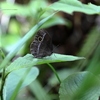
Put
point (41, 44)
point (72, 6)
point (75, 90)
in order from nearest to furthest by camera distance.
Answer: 1. point (75, 90)
2. point (72, 6)
3. point (41, 44)

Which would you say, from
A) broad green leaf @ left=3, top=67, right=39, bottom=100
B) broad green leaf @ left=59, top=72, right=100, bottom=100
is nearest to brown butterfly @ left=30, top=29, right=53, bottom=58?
broad green leaf @ left=3, top=67, right=39, bottom=100

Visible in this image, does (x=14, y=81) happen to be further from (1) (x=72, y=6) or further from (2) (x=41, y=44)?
(1) (x=72, y=6)

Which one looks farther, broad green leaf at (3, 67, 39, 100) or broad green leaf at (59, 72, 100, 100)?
broad green leaf at (3, 67, 39, 100)

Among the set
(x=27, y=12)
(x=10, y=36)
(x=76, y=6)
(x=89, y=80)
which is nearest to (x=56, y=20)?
(x=27, y=12)

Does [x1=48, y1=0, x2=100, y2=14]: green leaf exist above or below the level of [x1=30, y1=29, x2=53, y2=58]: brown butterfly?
above

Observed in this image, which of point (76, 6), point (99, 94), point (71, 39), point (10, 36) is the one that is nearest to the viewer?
point (99, 94)

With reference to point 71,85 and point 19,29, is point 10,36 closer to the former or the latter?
point 19,29

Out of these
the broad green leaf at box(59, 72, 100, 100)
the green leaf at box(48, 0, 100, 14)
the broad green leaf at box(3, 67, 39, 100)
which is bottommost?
the broad green leaf at box(3, 67, 39, 100)

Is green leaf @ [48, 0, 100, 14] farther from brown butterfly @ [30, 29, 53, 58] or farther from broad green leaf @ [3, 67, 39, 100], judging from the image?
broad green leaf @ [3, 67, 39, 100]

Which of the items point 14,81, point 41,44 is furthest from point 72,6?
point 14,81

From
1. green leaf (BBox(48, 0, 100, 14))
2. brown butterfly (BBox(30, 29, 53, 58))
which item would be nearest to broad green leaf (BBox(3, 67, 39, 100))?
brown butterfly (BBox(30, 29, 53, 58))

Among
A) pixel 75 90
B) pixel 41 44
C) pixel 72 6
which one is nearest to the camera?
pixel 75 90
